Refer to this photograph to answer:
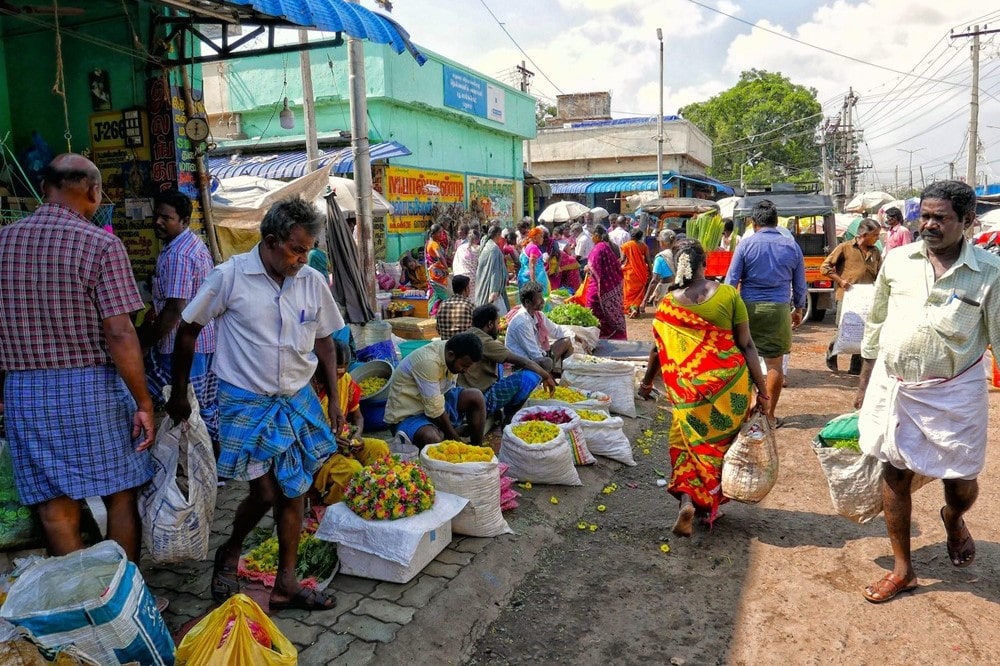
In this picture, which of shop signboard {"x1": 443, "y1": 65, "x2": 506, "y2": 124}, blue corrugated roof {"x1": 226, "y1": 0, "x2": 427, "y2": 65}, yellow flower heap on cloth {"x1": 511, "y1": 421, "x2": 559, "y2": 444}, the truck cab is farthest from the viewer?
shop signboard {"x1": 443, "y1": 65, "x2": 506, "y2": 124}

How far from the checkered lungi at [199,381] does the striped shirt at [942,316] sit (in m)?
3.61

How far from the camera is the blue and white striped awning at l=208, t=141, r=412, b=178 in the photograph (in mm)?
13266

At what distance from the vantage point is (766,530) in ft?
14.8

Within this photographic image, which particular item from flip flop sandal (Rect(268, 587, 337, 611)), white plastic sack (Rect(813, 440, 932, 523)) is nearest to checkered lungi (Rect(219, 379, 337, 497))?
flip flop sandal (Rect(268, 587, 337, 611))

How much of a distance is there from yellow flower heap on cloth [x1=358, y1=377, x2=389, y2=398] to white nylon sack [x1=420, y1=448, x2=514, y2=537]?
1934 mm

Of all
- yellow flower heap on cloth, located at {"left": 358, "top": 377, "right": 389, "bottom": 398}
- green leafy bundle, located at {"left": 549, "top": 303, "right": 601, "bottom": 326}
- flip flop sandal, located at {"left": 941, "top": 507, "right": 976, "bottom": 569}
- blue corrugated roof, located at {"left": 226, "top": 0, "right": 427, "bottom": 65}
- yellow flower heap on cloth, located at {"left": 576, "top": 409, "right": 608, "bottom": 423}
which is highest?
blue corrugated roof, located at {"left": 226, "top": 0, "right": 427, "bottom": 65}

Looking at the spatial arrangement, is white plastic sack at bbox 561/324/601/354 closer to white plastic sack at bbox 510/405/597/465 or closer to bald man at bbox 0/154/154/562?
white plastic sack at bbox 510/405/597/465

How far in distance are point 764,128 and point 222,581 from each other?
2084 inches

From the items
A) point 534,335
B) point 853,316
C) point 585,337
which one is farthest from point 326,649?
point 853,316

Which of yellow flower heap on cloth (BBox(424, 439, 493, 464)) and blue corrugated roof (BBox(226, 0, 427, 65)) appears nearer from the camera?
blue corrugated roof (BBox(226, 0, 427, 65))

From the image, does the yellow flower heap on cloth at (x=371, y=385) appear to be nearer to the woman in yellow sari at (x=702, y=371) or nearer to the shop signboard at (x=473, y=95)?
the woman in yellow sari at (x=702, y=371)

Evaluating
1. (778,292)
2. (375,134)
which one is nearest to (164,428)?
(778,292)

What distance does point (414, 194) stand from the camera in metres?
16.5

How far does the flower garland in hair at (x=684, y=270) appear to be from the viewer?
4.10 metres
